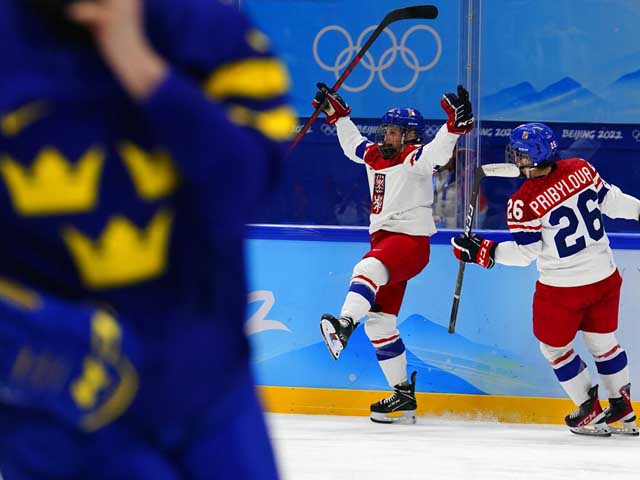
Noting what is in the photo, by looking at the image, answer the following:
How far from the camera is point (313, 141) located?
255 inches

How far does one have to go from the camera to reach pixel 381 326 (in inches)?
205

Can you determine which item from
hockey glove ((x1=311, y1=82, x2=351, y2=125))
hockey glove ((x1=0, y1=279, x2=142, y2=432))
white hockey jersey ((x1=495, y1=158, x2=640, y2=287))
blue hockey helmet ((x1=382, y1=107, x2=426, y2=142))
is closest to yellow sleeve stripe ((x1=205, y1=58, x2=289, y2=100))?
hockey glove ((x1=0, y1=279, x2=142, y2=432))

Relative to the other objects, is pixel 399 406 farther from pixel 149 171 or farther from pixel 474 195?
pixel 149 171

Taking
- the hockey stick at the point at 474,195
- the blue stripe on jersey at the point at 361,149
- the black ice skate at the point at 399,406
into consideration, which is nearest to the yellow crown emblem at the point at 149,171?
the hockey stick at the point at 474,195

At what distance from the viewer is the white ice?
390 cm

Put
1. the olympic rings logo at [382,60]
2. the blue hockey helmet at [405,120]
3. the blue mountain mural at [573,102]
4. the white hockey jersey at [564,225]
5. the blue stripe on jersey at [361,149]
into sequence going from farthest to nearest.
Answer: the olympic rings logo at [382,60] < the blue mountain mural at [573,102] < the blue stripe on jersey at [361,149] < the blue hockey helmet at [405,120] < the white hockey jersey at [564,225]

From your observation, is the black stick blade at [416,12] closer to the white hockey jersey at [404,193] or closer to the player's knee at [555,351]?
the white hockey jersey at [404,193]

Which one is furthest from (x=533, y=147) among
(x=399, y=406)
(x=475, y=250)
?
(x=399, y=406)

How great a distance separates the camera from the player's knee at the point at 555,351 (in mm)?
4871

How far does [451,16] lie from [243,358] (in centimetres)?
537

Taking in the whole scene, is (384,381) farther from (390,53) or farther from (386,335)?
(390,53)

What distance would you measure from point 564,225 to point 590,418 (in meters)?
0.81

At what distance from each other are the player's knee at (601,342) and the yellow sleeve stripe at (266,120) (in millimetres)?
3945

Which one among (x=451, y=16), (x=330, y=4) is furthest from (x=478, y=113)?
(x=330, y=4)
